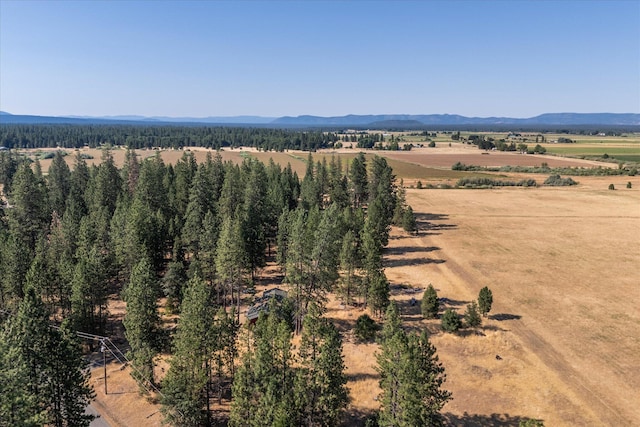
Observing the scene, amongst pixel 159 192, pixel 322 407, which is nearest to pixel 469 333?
pixel 322 407

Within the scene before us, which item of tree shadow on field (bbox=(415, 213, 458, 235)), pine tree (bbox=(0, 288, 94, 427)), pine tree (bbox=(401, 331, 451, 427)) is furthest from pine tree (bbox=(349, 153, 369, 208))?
pine tree (bbox=(0, 288, 94, 427))

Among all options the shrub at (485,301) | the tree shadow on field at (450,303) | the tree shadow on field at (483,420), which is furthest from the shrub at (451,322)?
the tree shadow on field at (483,420)

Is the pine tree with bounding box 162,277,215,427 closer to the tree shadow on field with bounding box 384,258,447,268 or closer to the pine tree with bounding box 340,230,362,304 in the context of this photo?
the pine tree with bounding box 340,230,362,304

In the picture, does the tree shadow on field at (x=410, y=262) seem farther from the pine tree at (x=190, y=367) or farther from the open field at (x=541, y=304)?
the pine tree at (x=190, y=367)

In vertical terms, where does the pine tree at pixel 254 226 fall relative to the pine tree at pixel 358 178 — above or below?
below

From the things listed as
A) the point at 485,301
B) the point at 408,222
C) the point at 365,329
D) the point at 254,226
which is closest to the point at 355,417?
the point at 365,329

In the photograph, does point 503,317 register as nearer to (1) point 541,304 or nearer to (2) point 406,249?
(1) point 541,304
